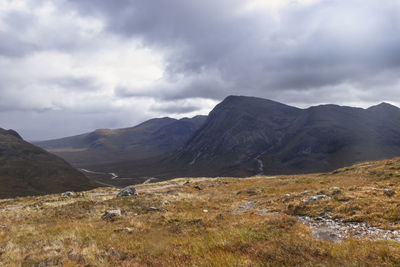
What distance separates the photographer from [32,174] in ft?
496

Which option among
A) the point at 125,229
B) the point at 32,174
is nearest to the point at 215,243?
the point at 125,229

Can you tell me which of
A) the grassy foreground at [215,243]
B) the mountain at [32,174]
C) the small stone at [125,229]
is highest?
the grassy foreground at [215,243]

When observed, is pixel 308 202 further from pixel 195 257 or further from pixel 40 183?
pixel 40 183

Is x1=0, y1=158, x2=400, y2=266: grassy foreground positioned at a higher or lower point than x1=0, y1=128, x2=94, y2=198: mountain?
higher

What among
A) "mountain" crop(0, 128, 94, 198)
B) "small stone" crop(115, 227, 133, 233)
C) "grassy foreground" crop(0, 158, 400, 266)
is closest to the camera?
"grassy foreground" crop(0, 158, 400, 266)

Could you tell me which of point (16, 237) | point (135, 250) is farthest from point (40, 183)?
point (135, 250)

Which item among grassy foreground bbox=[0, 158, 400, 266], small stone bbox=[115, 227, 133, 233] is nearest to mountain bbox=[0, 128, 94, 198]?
grassy foreground bbox=[0, 158, 400, 266]

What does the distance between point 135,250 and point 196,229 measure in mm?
3963

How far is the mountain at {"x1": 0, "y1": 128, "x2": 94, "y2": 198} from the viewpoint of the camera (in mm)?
131875

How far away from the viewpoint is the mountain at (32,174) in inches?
5192

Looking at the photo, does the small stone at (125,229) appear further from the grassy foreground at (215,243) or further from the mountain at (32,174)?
the mountain at (32,174)

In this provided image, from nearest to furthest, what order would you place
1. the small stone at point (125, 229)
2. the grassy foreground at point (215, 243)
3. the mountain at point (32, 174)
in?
1. the grassy foreground at point (215, 243)
2. the small stone at point (125, 229)
3. the mountain at point (32, 174)

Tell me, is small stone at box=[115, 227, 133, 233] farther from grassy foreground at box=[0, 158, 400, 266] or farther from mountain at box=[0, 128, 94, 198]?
mountain at box=[0, 128, 94, 198]

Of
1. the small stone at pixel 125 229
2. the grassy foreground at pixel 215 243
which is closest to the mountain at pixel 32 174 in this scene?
the grassy foreground at pixel 215 243
